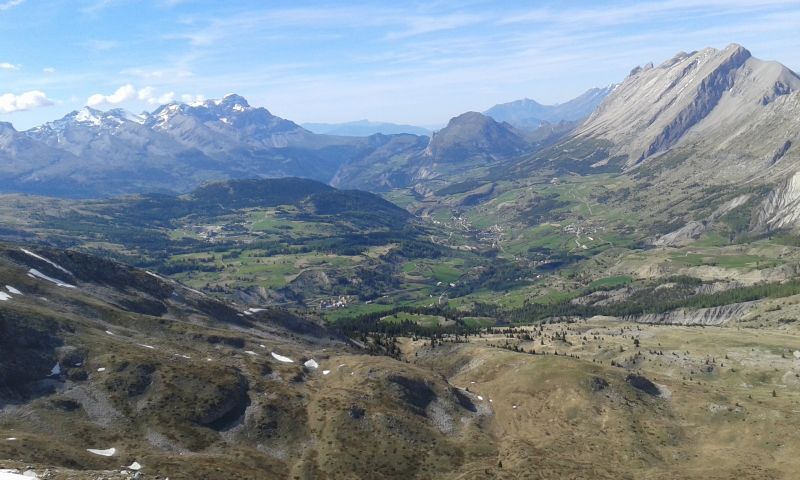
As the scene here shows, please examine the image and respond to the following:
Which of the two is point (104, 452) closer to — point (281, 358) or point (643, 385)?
point (281, 358)

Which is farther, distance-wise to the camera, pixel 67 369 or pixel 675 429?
pixel 675 429

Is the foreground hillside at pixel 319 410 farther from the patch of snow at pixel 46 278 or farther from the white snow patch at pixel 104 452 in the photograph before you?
the patch of snow at pixel 46 278

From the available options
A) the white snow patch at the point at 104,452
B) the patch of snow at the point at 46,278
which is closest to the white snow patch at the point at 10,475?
the white snow patch at the point at 104,452

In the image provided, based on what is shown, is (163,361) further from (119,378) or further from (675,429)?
(675,429)

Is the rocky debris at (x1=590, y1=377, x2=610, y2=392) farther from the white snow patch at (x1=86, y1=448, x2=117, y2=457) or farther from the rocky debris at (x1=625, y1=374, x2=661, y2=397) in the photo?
the white snow patch at (x1=86, y1=448, x2=117, y2=457)

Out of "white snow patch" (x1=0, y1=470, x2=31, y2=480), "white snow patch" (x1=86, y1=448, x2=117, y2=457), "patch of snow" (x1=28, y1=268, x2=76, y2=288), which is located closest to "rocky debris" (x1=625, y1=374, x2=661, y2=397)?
"white snow patch" (x1=86, y1=448, x2=117, y2=457)

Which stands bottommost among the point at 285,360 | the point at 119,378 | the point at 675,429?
the point at 675,429

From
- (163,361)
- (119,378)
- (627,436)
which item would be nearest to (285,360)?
(163,361)

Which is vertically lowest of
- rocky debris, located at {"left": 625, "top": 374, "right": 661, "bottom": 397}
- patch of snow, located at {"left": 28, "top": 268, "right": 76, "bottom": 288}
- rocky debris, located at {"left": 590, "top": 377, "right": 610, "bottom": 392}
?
rocky debris, located at {"left": 625, "top": 374, "right": 661, "bottom": 397}

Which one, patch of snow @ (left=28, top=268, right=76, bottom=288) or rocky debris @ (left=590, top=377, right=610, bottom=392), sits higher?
patch of snow @ (left=28, top=268, right=76, bottom=288)

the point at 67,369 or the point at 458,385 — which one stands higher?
the point at 67,369

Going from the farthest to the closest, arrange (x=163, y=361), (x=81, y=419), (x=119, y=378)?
(x=163, y=361) < (x=119, y=378) < (x=81, y=419)
